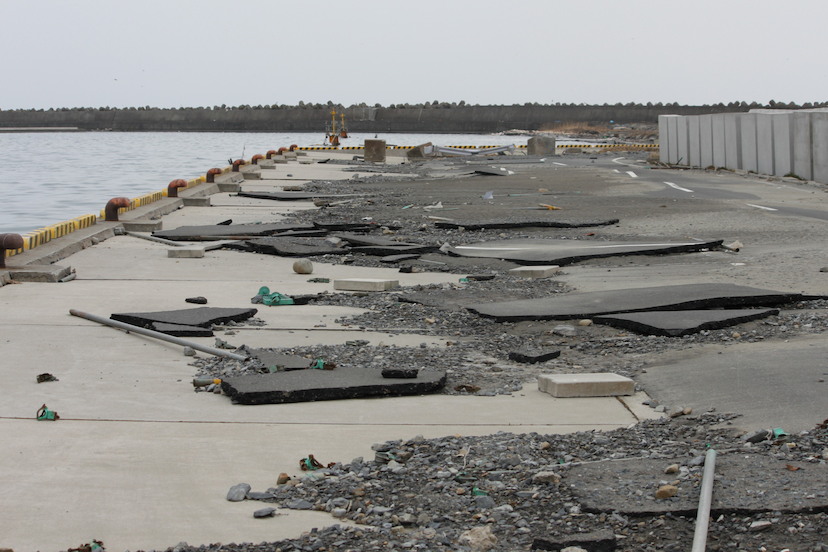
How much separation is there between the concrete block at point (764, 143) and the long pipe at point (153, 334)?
25.3m

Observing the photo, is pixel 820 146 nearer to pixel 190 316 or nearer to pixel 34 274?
pixel 34 274

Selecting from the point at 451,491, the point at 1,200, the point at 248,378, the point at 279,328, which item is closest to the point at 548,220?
the point at 279,328

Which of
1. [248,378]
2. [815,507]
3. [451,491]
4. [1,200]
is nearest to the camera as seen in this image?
[815,507]

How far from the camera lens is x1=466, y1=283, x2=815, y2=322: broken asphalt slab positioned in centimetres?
923

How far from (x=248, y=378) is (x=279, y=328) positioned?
1970 mm

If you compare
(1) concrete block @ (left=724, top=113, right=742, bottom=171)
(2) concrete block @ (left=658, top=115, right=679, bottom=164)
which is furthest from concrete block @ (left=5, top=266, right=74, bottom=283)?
(2) concrete block @ (left=658, top=115, right=679, bottom=164)

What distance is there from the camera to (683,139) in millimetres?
40062

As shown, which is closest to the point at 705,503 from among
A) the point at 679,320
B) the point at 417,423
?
the point at 417,423

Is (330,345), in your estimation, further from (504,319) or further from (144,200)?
(144,200)

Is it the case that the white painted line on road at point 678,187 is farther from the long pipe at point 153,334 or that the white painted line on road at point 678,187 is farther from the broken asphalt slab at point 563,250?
the long pipe at point 153,334

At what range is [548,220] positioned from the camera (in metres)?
18.0

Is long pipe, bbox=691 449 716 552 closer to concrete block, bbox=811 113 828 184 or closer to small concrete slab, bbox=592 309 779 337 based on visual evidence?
small concrete slab, bbox=592 309 779 337

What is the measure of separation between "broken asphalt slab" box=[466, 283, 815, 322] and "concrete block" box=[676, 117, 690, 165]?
30547 mm

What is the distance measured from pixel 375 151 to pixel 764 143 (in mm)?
18699
